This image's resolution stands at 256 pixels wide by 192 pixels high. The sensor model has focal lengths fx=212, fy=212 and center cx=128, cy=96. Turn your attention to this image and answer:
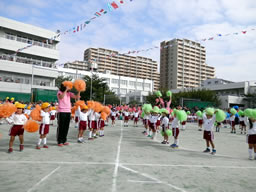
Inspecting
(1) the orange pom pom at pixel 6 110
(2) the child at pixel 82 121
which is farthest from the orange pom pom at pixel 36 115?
(2) the child at pixel 82 121

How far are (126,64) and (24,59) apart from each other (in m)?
72.6

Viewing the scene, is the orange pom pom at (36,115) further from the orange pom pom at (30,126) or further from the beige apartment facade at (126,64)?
the beige apartment facade at (126,64)

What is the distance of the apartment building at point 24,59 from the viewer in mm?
32938

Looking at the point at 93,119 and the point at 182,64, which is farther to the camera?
the point at 182,64

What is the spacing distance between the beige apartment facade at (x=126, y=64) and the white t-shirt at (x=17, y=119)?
91001 mm

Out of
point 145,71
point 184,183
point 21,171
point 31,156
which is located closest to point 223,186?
point 184,183

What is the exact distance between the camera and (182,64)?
91.9 meters

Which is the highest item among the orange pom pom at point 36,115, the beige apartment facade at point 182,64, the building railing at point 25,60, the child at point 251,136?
the beige apartment facade at point 182,64

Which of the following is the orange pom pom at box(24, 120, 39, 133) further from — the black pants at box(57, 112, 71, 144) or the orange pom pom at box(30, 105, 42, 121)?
the black pants at box(57, 112, 71, 144)

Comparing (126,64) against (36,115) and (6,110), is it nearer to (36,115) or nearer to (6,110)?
(36,115)

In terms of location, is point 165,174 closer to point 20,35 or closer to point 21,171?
point 21,171

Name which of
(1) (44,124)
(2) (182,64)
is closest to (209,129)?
(1) (44,124)

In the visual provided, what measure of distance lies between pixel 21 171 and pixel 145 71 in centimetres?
10498

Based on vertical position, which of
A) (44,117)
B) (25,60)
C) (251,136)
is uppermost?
(25,60)
